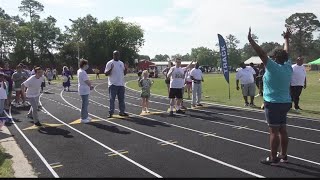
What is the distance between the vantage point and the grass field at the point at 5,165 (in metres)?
6.69

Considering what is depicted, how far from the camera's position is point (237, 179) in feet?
20.4

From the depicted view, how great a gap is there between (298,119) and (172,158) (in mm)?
6101

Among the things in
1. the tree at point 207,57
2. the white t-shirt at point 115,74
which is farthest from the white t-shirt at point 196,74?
the tree at point 207,57

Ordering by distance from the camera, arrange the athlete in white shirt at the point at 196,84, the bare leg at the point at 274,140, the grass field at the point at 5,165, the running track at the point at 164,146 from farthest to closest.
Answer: the athlete in white shirt at the point at 196,84, the bare leg at the point at 274,140, the running track at the point at 164,146, the grass field at the point at 5,165

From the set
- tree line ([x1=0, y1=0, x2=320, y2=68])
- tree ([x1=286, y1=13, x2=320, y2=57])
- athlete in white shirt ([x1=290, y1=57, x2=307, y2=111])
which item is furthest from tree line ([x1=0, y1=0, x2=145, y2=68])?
athlete in white shirt ([x1=290, y1=57, x2=307, y2=111])

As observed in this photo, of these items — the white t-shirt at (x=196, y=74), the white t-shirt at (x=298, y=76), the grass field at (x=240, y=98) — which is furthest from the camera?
the white t-shirt at (x=196, y=74)

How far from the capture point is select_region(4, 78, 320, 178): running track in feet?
22.5

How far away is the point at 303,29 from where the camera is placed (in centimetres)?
12050

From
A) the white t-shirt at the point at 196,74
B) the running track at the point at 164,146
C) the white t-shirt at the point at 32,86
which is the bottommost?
the running track at the point at 164,146

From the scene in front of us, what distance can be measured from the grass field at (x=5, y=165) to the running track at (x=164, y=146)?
0.41 m

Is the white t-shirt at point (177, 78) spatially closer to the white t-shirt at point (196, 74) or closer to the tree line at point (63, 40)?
the white t-shirt at point (196, 74)

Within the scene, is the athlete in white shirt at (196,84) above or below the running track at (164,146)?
above

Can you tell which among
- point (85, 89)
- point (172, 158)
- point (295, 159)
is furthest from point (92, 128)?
point (295, 159)

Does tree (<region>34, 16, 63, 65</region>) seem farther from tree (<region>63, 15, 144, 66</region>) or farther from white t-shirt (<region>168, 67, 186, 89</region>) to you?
white t-shirt (<region>168, 67, 186, 89</region>)
